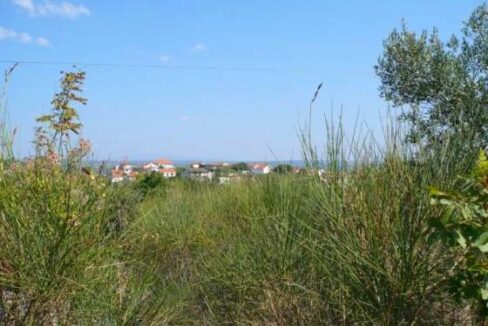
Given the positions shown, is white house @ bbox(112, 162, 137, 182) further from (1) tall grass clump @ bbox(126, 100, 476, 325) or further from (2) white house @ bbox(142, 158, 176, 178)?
(2) white house @ bbox(142, 158, 176, 178)

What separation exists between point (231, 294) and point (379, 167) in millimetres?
1500

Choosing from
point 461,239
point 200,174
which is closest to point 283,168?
point 461,239

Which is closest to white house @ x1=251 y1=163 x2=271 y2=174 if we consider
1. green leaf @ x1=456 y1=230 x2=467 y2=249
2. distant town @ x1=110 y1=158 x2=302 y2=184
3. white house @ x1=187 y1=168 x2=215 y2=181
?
distant town @ x1=110 y1=158 x2=302 y2=184

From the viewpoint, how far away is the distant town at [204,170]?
439 cm

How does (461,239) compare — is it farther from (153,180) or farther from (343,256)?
(153,180)

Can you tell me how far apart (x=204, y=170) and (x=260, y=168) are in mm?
2473

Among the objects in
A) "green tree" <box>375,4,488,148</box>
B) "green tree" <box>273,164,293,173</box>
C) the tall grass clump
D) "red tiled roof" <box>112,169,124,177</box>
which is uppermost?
"green tree" <box>375,4,488,148</box>

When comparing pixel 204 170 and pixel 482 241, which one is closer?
pixel 482 241

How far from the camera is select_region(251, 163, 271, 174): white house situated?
20.4 feet

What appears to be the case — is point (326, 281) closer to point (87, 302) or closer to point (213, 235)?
point (87, 302)

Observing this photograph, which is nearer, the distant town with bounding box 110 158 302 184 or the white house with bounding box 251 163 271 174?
the distant town with bounding box 110 158 302 184

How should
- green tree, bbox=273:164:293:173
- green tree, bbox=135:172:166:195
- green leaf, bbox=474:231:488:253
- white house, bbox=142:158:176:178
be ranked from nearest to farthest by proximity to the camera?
green leaf, bbox=474:231:488:253, green tree, bbox=273:164:293:173, white house, bbox=142:158:176:178, green tree, bbox=135:172:166:195

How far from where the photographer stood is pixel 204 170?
9148 mm

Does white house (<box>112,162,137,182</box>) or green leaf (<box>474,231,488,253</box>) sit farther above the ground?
white house (<box>112,162,137,182</box>)
